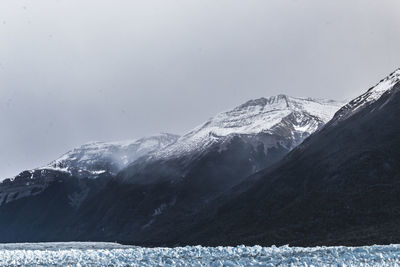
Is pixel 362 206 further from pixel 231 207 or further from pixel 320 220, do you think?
pixel 231 207

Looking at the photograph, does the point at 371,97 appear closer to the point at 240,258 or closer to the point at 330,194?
the point at 330,194

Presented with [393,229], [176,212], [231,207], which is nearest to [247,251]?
[393,229]

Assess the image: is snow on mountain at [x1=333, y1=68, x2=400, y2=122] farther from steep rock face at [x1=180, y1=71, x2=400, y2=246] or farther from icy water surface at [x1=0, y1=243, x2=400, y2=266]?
icy water surface at [x1=0, y1=243, x2=400, y2=266]

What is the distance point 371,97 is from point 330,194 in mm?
60195

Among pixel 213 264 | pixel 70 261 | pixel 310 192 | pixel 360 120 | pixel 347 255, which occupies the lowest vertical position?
pixel 347 255

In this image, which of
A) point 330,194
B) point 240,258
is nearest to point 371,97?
point 330,194

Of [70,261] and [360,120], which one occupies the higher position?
[360,120]

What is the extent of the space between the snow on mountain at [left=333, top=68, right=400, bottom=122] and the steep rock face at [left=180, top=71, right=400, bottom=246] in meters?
0.63

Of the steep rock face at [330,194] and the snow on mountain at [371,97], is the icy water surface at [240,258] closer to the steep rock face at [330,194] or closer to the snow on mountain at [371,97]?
the steep rock face at [330,194]

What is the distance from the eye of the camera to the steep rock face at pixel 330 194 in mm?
90375

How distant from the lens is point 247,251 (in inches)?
1496

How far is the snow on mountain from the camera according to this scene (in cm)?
15700

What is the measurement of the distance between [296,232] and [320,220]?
507cm

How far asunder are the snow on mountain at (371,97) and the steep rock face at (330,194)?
2.06 feet
